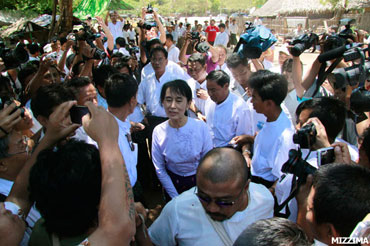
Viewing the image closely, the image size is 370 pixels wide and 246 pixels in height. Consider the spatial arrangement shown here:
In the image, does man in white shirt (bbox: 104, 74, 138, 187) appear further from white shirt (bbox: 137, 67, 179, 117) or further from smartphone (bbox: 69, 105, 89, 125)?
white shirt (bbox: 137, 67, 179, 117)

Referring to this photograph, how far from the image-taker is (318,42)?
2.93 meters

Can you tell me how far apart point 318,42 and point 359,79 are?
1028 mm

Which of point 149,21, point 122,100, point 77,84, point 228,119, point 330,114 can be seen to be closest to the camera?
point 330,114

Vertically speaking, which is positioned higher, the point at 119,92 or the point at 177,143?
the point at 119,92

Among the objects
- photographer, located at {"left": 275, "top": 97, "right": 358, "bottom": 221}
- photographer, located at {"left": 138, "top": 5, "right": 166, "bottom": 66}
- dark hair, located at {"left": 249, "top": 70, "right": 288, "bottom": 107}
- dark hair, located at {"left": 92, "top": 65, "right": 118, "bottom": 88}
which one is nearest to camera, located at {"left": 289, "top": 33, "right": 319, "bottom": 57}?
dark hair, located at {"left": 249, "top": 70, "right": 288, "bottom": 107}

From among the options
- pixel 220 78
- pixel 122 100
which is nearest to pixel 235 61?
pixel 220 78

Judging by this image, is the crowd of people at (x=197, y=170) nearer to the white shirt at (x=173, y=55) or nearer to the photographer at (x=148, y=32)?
the photographer at (x=148, y=32)

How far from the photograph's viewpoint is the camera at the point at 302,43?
2842mm

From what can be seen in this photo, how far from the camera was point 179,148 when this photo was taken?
→ 8.77 feet

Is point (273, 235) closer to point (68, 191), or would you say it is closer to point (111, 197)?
point (111, 197)

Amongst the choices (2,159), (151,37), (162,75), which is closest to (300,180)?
(2,159)

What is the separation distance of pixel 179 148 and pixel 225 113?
0.85 m

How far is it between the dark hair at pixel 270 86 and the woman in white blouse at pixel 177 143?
2.15ft

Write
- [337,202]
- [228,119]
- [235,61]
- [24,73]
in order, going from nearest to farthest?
[337,202]
[228,119]
[235,61]
[24,73]
